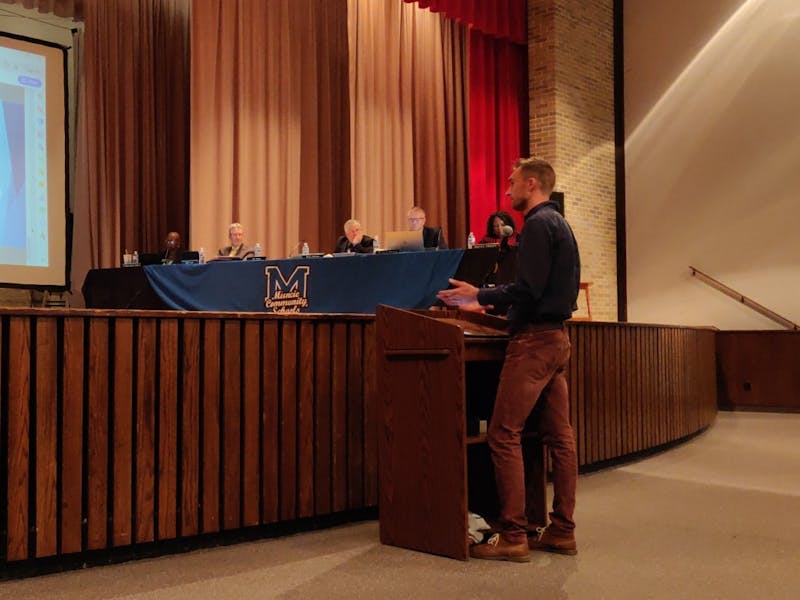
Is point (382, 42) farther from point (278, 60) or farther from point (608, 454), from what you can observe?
point (608, 454)

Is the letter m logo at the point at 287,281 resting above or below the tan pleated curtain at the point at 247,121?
below

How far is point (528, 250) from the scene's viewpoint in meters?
3.06

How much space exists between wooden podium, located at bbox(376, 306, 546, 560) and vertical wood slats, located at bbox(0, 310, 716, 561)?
0.40 metres

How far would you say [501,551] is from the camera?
304cm

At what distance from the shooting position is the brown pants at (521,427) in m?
3.06

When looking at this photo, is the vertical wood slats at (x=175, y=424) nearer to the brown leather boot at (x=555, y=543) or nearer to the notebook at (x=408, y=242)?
the brown leather boot at (x=555, y=543)

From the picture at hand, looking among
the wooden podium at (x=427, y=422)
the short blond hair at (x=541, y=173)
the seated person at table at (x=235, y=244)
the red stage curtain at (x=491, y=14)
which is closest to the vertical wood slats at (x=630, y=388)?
the wooden podium at (x=427, y=422)

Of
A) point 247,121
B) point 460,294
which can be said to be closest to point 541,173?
point 460,294

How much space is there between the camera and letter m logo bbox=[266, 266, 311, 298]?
5.95m

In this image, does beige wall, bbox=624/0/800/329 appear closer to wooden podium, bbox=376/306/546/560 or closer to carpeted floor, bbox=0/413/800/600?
carpeted floor, bbox=0/413/800/600

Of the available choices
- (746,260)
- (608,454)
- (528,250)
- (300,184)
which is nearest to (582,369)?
(608,454)

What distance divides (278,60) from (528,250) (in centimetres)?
655

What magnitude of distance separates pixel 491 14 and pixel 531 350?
8.18 metres

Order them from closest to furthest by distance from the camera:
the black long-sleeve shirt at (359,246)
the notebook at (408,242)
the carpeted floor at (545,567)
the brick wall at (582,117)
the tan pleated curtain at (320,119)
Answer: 1. the carpeted floor at (545,567)
2. the notebook at (408,242)
3. the black long-sleeve shirt at (359,246)
4. the tan pleated curtain at (320,119)
5. the brick wall at (582,117)
